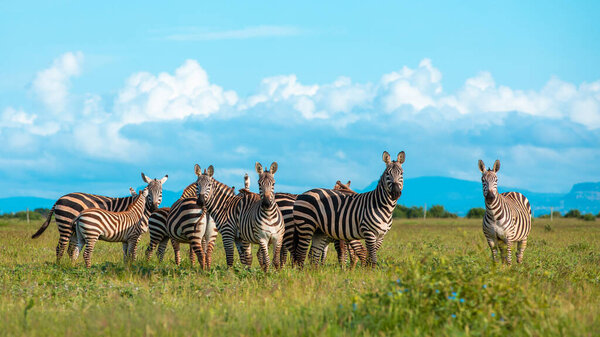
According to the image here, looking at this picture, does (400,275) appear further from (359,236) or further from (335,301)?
(359,236)

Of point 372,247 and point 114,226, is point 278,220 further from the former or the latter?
point 114,226

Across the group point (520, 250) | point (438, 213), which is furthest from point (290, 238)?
point (438, 213)

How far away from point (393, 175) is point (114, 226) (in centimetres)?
779

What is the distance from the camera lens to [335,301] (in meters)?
8.97

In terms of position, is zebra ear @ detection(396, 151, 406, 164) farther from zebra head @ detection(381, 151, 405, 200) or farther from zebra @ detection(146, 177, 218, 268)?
zebra @ detection(146, 177, 218, 268)

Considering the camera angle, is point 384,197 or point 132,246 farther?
point 132,246

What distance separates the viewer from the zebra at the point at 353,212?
1372 centimetres

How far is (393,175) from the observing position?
13.5 m

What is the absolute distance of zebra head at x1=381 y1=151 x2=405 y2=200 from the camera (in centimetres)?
1345

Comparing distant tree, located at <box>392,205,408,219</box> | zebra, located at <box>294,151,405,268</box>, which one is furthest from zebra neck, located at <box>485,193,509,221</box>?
distant tree, located at <box>392,205,408,219</box>

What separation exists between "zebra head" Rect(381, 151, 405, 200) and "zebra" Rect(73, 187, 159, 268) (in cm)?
691

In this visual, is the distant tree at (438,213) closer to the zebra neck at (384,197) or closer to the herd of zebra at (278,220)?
the herd of zebra at (278,220)

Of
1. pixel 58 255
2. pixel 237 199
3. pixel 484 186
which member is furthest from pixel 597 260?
pixel 58 255

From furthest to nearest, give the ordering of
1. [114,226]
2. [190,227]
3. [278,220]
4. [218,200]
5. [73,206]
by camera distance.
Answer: [73,206], [114,226], [190,227], [218,200], [278,220]
